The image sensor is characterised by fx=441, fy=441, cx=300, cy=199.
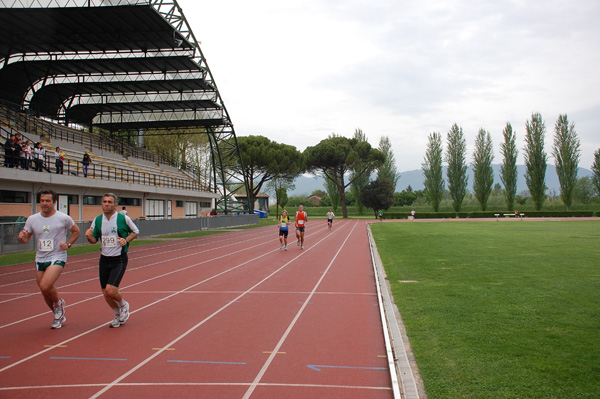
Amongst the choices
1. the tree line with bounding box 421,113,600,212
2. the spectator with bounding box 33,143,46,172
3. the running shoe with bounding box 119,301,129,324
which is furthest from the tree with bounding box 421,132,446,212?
the running shoe with bounding box 119,301,129,324

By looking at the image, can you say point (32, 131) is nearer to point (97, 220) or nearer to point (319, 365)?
point (97, 220)

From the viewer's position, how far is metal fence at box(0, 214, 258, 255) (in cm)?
1744

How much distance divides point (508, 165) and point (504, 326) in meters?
70.8

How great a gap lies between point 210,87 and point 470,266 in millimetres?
28444

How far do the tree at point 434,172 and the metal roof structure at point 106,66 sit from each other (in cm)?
4121

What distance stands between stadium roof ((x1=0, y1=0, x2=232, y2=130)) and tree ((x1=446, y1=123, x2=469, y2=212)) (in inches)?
1703

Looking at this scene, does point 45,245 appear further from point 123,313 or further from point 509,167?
point 509,167

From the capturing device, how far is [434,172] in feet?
239

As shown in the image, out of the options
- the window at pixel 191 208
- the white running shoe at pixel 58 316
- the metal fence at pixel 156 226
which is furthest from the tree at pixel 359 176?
the white running shoe at pixel 58 316

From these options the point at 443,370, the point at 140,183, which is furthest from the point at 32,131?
the point at 443,370

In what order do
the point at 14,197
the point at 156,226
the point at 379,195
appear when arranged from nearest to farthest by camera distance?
the point at 14,197 < the point at 156,226 < the point at 379,195

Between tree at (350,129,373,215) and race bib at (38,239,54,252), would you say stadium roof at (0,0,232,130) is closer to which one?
race bib at (38,239,54,252)

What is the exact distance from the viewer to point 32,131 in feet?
97.1

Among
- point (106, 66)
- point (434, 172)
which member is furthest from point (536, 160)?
point (106, 66)
